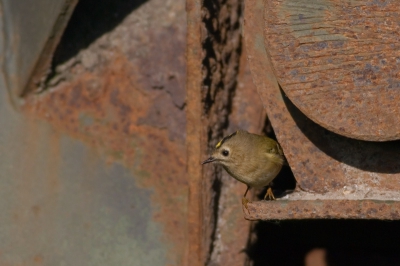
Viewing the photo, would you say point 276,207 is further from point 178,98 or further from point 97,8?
point 97,8

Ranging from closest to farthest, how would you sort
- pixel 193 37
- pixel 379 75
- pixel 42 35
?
pixel 379 75 → pixel 193 37 → pixel 42 35

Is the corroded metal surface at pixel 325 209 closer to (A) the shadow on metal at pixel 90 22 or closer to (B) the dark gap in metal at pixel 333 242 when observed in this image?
(A) the shadow on metal at pixel 90 22

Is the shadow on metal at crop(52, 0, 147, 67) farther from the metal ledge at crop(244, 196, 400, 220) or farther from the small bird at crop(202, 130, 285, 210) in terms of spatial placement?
the metal ledge at crop(244, 196, 400, 220)

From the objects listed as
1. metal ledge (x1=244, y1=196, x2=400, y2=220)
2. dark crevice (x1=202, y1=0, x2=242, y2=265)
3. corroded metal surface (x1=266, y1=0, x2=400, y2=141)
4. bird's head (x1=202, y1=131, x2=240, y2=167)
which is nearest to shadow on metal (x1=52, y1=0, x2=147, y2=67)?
dark crevice (x1=202, y1=0, x2=242, y2=265)

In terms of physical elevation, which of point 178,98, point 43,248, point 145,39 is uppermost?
point 145,39

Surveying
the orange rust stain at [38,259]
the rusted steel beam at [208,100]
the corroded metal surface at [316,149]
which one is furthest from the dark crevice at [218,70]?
the orange rust stain at [38,259]

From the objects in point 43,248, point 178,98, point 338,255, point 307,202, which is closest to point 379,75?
point 307,202
